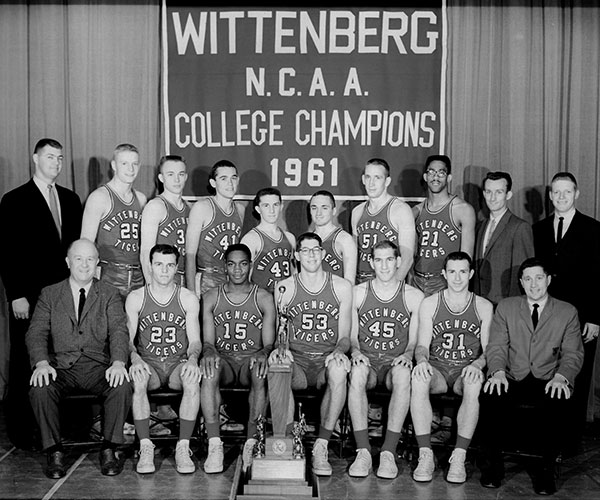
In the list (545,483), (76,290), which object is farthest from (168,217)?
(545,483)

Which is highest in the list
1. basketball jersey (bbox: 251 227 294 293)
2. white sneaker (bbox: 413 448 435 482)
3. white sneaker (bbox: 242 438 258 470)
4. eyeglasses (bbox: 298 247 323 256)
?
eyeglasses (bbox: 298 247 323 256)

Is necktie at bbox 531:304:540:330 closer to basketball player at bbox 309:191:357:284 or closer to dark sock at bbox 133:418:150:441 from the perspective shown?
basketball player at bbox 309:191:357:284

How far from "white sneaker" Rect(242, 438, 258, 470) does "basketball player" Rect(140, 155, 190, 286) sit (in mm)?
1170

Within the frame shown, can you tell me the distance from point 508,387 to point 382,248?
102 cm

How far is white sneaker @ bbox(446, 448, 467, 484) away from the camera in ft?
14.9

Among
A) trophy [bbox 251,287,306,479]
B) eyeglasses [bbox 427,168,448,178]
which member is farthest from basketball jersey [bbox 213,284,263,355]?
eyeglasses [bbox 427,168,448,178]

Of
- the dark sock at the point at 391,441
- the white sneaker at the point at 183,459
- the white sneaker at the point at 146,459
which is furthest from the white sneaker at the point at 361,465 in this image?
the white sneaker at the point at 146,459

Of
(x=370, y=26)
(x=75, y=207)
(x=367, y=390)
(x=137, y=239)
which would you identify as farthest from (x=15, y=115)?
(x=367, y=390)

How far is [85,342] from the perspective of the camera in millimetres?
4832

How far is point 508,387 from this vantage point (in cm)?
464

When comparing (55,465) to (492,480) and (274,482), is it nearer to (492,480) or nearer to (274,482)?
(274,482)

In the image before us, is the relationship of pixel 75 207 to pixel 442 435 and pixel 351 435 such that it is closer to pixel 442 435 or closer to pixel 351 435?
pixel 351 435

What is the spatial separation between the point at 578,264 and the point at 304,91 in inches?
A: 85.0

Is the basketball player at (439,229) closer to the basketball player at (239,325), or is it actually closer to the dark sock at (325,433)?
the basketball player at (239,325)
